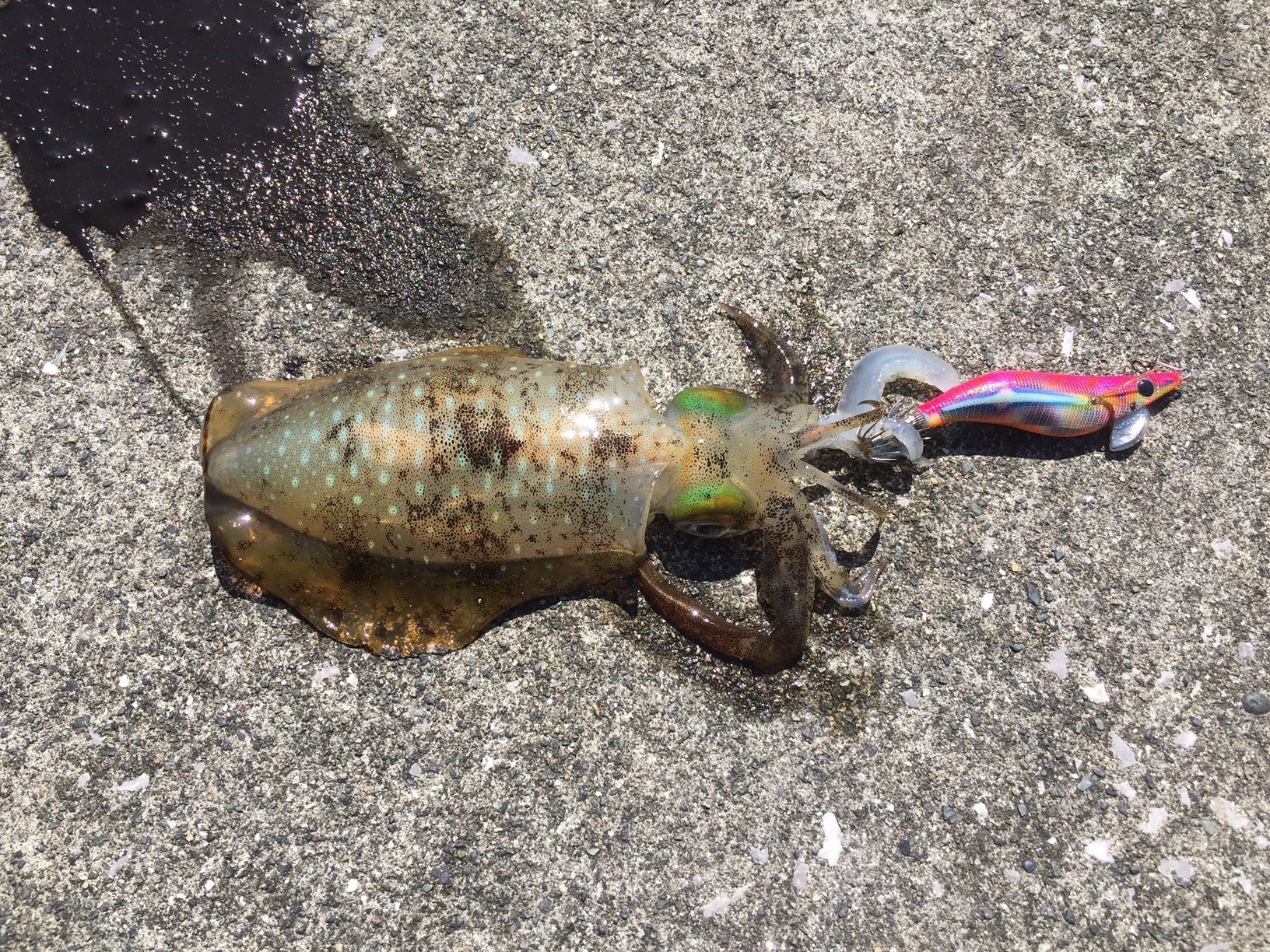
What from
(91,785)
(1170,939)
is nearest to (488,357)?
(91,785)

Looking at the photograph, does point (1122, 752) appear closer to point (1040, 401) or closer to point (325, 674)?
point (1040, 401)

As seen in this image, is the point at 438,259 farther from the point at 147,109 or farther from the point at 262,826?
the point at 262,826

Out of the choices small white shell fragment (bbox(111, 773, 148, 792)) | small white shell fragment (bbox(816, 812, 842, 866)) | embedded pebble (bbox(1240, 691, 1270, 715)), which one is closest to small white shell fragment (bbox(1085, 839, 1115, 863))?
small white shell fragment (bbox(111, 773, 148, 792))

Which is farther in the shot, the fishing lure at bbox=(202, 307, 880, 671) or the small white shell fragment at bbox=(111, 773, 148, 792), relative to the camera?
the small white shell fragment at bbox=(111, 773, 148, 792)

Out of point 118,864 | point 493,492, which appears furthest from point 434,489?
point 118,864

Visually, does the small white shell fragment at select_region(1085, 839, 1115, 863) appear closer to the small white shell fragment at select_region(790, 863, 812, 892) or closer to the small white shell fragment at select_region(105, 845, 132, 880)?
the small white shell fragment at select_region(790, 863, 812, 892)
